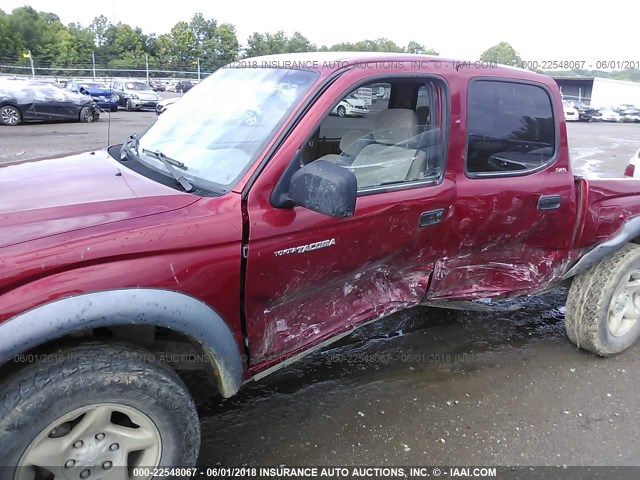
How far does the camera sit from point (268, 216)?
230cm

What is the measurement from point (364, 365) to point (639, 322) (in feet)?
6.91

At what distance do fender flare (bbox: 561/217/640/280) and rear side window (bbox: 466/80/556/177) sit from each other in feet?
2.42

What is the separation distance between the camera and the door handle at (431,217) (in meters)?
2.86

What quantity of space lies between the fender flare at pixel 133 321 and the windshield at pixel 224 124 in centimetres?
57

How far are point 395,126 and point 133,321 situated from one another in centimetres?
187

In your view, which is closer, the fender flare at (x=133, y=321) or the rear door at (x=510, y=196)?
the fender flare at (x=133, y=321)

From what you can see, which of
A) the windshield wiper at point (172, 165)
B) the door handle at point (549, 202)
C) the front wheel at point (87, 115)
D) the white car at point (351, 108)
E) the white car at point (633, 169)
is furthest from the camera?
the front wheel at point (87, 115)

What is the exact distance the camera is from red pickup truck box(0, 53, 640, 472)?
190cm

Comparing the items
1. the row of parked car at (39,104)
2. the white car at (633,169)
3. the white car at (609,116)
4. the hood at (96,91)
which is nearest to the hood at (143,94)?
the hood at (96,91)

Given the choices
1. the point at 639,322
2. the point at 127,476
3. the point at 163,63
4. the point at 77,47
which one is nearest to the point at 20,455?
the point at 127,476

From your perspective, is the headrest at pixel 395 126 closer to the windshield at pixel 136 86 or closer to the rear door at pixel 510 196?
the rear door at pixel 510 196

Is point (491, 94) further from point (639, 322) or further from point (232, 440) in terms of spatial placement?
point (232, 440)

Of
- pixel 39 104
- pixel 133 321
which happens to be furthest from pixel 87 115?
pixel 133 321

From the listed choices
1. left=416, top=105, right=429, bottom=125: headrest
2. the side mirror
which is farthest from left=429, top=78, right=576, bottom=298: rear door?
the side mirror
